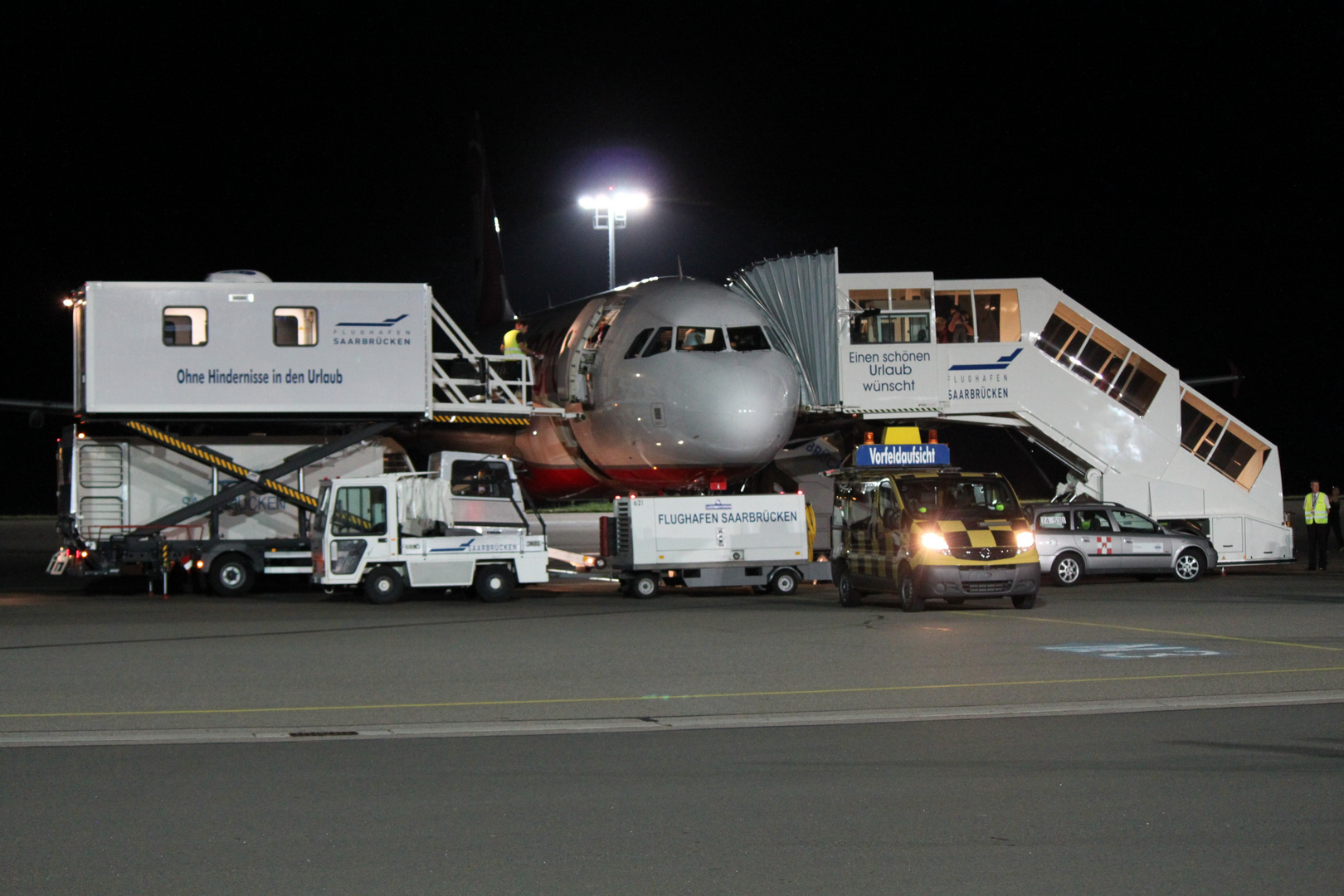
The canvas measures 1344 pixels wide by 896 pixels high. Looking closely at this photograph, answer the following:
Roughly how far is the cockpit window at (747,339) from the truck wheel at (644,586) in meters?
3.94

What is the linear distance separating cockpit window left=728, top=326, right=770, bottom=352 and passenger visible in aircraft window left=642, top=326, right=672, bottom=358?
0.99 meters

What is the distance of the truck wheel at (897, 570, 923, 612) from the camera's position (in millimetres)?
17266

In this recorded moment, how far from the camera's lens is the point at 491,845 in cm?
570

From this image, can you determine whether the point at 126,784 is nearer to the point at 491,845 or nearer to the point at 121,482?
the point at 491,845

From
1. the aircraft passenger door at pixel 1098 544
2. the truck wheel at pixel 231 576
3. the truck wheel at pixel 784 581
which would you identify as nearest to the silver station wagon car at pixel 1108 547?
the aircraft passenger door at pixel 1098 544

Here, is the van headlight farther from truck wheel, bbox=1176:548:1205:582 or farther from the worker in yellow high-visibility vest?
the worker in yellow high-visibility vest

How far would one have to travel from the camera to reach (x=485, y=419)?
2400 cm

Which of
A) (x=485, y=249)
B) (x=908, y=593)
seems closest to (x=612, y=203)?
(x=485, y=249)

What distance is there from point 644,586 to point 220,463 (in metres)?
7.41

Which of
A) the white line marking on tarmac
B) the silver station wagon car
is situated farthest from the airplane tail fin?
the white line marking on tarmac

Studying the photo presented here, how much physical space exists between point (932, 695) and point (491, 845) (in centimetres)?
510

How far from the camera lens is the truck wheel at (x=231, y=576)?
72.1 feet

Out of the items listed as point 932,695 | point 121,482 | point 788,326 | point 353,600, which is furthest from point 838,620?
point 121,482

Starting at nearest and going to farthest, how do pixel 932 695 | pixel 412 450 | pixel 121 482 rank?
pixel 932 695
pixel 121 482
pixel 412 450
